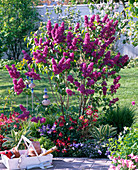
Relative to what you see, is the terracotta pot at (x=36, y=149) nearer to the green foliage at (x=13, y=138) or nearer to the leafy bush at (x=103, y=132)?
the green foliage at (x=13, y=138)

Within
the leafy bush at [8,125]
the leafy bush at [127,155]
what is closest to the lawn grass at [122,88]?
the leafy bush at [8,125]

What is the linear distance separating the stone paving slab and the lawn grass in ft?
9.46

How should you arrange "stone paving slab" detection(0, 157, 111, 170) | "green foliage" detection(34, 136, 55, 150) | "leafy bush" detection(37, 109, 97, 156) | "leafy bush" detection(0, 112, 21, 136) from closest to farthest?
"stone paving slab" detection(0, 157, 111, 170), "green foliage" detection(34, 136, 55, 150), "leafy bush" detection(37, 109, 97, 156), "leafy bush" detection(0, 112, 21, 136)

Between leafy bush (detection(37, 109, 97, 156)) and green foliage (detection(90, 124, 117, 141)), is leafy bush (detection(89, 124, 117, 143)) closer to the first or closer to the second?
green foliage (detection(90, 124, 117, 141))

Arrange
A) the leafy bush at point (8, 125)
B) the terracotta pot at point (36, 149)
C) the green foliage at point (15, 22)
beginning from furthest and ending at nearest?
the green foliage at point (15, 22)
the leafy bush at point (8, 125)
the terracotta pot at point (36, 149)

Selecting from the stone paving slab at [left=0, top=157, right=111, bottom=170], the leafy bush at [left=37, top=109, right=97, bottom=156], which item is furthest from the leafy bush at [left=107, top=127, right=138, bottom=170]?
the leafy bush at [left=37, top=109, right=97, bottom=156]

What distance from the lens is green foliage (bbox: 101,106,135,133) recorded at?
16.9 feet

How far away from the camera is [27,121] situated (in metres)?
5.30

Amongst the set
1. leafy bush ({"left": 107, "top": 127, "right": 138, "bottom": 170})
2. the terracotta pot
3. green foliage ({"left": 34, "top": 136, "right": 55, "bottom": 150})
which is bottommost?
green foliage ({"left": 34, "top": 136, "right": 55, "bottom": 150})

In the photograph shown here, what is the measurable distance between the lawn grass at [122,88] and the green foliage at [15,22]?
163 centimetres

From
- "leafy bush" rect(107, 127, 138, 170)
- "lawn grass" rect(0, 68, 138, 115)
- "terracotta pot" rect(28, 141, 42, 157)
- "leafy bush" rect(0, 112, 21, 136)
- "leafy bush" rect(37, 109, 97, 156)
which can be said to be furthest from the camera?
"lawn grass" rect(0, 68, 138, 115)

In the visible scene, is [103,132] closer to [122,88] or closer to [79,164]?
[79,164]

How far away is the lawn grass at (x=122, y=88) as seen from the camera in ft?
25.0

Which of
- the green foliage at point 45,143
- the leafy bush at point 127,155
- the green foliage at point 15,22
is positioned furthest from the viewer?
the green foliage at point 15,22
